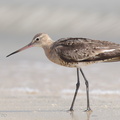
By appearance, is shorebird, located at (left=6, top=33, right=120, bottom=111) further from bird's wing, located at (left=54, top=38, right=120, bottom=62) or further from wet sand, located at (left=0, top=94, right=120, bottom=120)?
wet sand, located at (left=0, top=94, right=120, bottom=120)

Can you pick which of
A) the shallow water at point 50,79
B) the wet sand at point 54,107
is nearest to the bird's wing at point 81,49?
the wet sand at point 54,107

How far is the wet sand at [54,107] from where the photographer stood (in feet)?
27.6

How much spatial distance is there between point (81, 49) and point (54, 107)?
1065 mm

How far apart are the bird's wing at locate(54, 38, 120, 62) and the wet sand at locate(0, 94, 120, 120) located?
847 mm

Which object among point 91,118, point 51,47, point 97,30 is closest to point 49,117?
point 91,118

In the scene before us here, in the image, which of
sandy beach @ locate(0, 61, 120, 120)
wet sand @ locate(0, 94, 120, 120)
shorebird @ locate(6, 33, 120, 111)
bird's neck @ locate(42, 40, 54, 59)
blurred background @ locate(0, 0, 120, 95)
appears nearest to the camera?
wet sand @ locate(0, 94, 120, 120)

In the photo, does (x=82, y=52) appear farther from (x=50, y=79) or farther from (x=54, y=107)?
(x=50, y=79)

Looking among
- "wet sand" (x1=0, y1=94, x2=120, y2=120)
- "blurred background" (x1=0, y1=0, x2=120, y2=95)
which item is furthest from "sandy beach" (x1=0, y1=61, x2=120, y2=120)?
"blurred background" (x1=0, y1=0, x2=120, y2=95)

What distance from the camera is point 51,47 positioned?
370 inches

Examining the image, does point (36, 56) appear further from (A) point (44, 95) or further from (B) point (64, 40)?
(B) point (64, 40)

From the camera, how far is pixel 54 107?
9359mm

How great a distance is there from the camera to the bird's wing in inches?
358

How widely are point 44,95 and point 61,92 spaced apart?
50cm

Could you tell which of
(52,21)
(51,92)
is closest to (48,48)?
(51,92)
